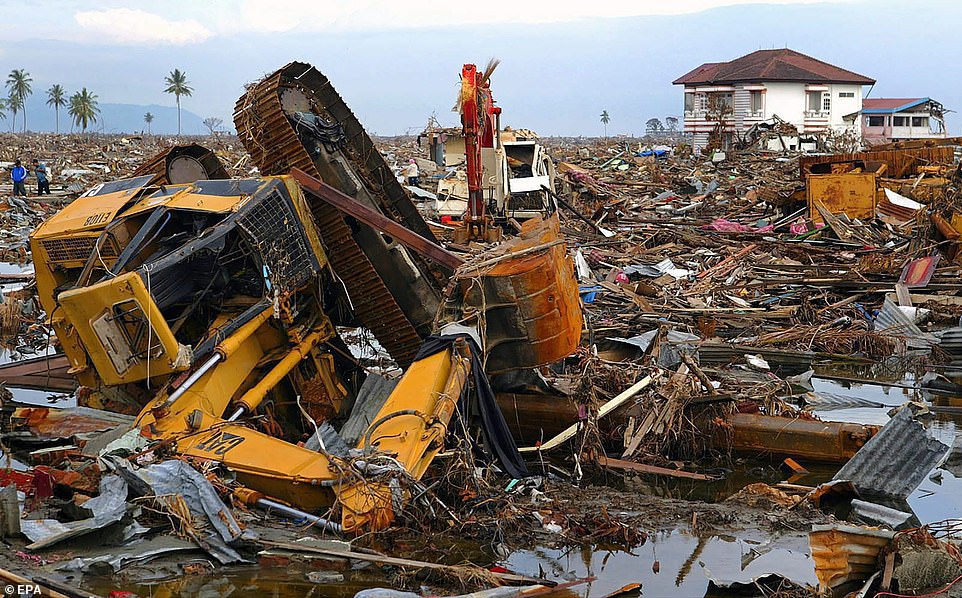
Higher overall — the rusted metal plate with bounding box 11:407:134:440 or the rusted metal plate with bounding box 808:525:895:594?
the rusted metal plate with bounding box 11:407:134:440

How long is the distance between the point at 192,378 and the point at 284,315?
1207 millimetres

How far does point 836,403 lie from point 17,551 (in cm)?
759

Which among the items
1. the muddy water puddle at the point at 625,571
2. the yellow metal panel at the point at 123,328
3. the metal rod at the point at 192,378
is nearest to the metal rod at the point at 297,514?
the muddy water puddle at the point at 625,571

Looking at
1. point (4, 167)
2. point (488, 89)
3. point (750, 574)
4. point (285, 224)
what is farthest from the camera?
point (4, 167)

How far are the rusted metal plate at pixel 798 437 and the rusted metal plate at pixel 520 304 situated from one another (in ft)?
5.29

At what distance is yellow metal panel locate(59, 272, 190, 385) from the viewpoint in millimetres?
7105

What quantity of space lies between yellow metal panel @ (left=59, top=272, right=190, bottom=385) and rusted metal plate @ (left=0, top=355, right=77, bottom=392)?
105 inches

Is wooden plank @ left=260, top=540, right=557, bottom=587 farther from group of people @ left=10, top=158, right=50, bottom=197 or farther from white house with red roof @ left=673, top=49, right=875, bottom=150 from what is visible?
white house with red roof @ left=673, top=49, right=875, bottom=150

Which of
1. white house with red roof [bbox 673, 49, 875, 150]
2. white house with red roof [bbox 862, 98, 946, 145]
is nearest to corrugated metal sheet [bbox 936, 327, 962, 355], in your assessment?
white house with red roof [bbox 673, 49, 875, 150]

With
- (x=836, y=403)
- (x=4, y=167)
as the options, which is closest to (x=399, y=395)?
(x=836, y=403)

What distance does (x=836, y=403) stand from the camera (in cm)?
1014

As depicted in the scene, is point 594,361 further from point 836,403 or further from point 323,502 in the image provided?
point 323,502

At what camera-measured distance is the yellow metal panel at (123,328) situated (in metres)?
7.11

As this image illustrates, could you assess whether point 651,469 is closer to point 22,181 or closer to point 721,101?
point 22,181
